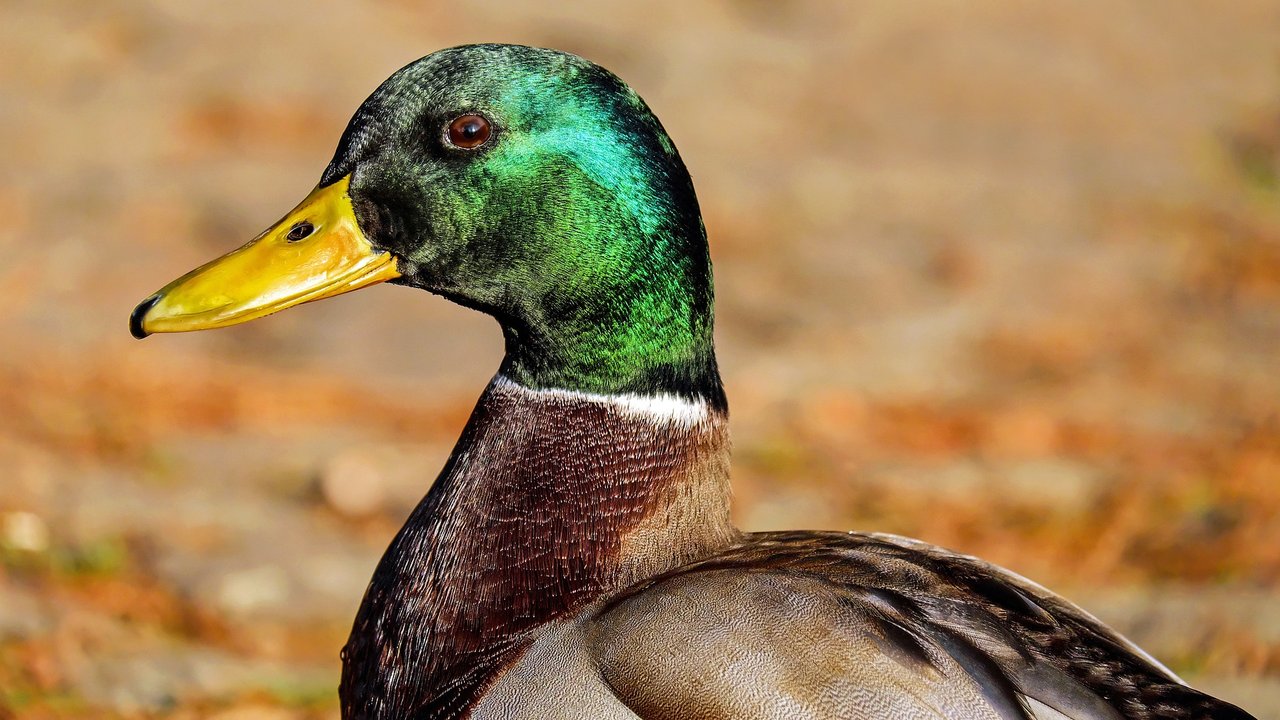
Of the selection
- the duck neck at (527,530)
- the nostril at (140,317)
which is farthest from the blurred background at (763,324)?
the nostril at (140,317)

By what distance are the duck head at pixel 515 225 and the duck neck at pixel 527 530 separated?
7 centimetres

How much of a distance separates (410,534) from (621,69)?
5583 mm

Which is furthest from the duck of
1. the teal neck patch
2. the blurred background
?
the blurred background

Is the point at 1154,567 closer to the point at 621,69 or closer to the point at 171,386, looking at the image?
the point at 171,386

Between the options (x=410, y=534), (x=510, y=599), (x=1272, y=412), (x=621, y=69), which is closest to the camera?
(x=510, y=599)

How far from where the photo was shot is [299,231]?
2.32m

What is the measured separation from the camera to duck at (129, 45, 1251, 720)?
2180 mm

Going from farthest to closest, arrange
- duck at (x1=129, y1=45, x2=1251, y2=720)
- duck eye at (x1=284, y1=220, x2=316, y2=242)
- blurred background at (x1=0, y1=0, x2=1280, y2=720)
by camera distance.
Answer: blurred background at (x1=0, y1=0, x2=1280, y2=720) → duck eye at (x1=284, y1=220, x2=316, y2=242) → duck at (x1=129, y1=45, x2=1251, y2=720)

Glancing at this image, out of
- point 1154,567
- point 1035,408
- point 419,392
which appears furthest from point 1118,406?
point 419,392

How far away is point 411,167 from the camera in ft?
7.47

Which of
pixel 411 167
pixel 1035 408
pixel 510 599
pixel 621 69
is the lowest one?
pixel 510 599

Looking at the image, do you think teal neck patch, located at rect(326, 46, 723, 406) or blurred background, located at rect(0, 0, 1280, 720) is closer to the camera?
teal neck patch, located at rect(326, 46, 723, 406)

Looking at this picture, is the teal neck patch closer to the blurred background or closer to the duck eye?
the duck eye

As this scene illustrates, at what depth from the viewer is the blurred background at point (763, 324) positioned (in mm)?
3994
